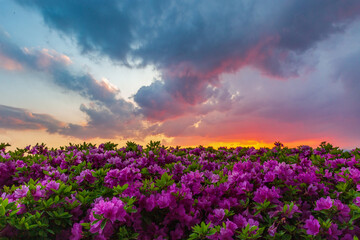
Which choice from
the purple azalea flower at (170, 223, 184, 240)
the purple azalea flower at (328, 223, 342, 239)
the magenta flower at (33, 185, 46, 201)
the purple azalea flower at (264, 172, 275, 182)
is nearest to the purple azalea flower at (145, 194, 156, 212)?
the purple azalea flower at (170, 223, 184, 240)

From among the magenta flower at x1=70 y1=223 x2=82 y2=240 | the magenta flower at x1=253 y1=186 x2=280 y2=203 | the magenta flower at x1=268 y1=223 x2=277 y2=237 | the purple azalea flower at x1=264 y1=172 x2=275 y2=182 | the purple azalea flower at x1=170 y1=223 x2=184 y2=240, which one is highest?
the purple azalea flower at x1=264 y1=172 x2=275 y2=182

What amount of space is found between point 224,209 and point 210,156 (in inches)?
183

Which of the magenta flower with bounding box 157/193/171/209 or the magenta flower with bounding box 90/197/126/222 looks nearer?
the magenta flower with bounding box 90/197/126/222

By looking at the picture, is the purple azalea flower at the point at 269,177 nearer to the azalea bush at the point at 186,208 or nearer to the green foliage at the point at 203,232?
the azalea bush at the point at 186,208

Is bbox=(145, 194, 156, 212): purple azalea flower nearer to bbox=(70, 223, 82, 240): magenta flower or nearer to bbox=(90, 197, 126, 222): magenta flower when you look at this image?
bbox=(90, 197, 126, 222): magenta flower

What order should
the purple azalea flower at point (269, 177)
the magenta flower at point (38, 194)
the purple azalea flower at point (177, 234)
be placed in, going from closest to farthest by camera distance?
the purple azalea flower at point (177, 234), the magenta flower at point (38, 194), the purple azalea flower at point (269, 177)

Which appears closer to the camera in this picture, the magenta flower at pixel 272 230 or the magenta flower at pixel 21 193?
the magenta flower at pixel 272 230

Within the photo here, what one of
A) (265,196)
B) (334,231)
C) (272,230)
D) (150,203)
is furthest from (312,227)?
(150,203)

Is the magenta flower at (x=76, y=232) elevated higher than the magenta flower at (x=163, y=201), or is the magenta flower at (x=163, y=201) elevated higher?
the magenta flower at (x=163, y=201)

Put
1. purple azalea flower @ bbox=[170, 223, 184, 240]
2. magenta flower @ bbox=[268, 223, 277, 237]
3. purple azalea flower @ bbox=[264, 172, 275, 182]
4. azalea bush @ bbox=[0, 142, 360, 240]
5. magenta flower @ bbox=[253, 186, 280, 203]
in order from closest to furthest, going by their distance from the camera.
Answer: azalea bush @ bbox=[0, 142, 360, 240]
magenta flower @ bbox=[268, 223, 277, 237]
purple azalea flower @ bbox=[170, 223, 184, 240]
magenta flower @ bbox=[253, 186, 280, 203]
purple azalea flower @ bbox=[264, 172, 275, 182]

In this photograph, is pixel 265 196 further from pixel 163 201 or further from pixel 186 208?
pixel 163 201

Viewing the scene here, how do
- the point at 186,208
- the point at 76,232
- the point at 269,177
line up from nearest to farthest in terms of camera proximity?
the point at 76,232
the point at 186,208
the point at 269,177

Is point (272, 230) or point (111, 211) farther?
point (272, 230)

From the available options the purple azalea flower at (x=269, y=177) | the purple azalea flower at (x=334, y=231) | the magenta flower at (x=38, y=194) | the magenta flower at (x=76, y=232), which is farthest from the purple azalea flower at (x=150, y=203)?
the purple azalea flower at (x=334, y=231)
